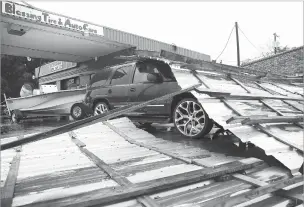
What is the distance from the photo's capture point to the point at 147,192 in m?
2.02

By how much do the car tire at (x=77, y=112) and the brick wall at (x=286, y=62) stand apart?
14.0 meters

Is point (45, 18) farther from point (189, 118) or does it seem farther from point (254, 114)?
point (254, 114)

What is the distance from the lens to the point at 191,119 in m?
4.48

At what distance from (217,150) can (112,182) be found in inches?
76.3

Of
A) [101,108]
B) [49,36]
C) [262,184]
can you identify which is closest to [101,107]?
[101,108]

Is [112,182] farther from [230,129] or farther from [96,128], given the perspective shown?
[96,128]

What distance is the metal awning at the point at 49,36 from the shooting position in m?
7.90

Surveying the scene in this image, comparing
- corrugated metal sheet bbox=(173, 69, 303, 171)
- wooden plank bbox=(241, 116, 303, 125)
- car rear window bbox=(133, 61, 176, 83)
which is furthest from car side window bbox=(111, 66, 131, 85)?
wooden plank bbox=(241, 116, 303, 125)

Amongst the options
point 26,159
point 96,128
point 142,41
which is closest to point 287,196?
point 26,159

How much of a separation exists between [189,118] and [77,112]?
6497mm

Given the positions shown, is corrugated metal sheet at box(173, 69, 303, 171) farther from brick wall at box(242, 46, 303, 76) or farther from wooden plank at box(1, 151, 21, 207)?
brick wall at box(242, 46, 303, 76)

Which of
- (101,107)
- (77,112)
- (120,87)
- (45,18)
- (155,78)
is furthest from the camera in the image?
(77,112)

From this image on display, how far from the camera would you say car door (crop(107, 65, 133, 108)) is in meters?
6.11

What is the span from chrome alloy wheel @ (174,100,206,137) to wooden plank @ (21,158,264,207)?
1787 millimetres
